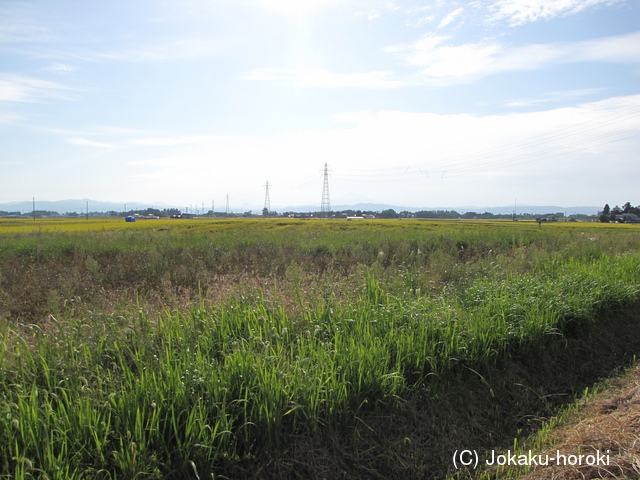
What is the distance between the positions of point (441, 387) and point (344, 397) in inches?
42.8

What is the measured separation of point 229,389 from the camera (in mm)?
Result: 3012

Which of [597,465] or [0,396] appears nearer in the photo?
[597,465]

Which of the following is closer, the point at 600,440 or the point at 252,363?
the point at 600,440

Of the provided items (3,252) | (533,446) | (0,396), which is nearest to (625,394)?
(533,446)

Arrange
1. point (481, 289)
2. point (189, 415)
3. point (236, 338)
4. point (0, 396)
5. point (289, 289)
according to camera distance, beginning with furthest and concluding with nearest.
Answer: point (481, 289)
point (289, 289)
point (236, 338)
point (0, 396)
point (189, 415)

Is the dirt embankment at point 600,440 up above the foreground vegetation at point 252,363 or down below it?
below

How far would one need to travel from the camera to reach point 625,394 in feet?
12.7

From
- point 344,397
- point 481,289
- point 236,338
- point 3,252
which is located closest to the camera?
point 344,397

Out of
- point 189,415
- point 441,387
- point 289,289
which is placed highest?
point 289,289

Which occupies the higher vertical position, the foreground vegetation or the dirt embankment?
the foreground vegetation

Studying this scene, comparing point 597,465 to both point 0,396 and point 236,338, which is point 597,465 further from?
point 0,396

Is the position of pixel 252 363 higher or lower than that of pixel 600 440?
higher

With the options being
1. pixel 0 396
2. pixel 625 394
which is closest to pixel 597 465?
pixel 625 394

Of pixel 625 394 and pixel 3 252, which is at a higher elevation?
pixel 3 252
